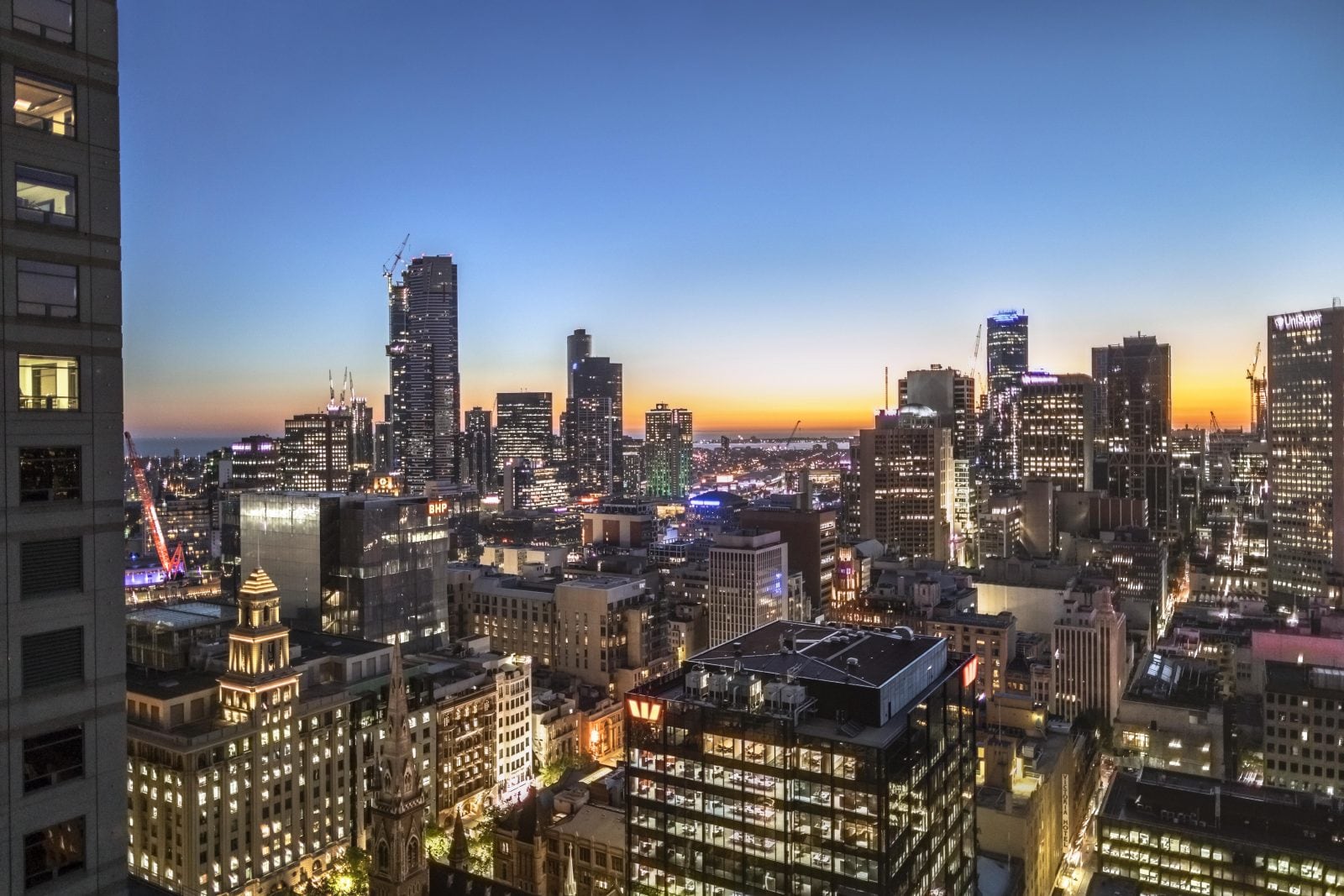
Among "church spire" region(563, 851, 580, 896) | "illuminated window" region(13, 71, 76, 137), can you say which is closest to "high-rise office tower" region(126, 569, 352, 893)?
"church spire" region(563, 851, 580, 896)

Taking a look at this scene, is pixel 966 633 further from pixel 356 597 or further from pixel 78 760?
pixel 78 760

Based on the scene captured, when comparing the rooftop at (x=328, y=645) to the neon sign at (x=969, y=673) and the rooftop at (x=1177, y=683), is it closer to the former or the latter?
the neon sign at (x=969, y=673)

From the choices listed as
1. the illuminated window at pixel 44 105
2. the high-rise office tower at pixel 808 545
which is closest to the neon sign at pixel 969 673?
the illuminated window at pixel 44 105

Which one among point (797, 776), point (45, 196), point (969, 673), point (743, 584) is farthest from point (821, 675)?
point (743, 584)

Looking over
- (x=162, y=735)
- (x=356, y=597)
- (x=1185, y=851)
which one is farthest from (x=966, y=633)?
(x=162, y=735)

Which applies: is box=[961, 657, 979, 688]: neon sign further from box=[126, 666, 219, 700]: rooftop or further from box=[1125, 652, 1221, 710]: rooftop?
box=[1125, 652, 1221, 710]: rooftop

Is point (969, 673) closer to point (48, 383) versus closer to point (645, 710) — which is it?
point (645, 710)
